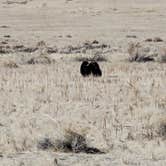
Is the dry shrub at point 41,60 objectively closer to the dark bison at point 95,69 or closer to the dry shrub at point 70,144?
the dark bison at point 95,69

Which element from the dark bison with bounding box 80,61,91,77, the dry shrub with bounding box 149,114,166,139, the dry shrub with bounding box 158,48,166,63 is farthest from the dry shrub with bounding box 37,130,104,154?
the dry shrub with bounding box 158,48,166,63

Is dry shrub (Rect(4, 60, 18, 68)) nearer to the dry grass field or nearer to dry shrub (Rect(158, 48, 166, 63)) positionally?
the dry grass field

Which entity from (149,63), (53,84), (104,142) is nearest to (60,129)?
(104,142)

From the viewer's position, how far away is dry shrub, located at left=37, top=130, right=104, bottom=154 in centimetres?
1091

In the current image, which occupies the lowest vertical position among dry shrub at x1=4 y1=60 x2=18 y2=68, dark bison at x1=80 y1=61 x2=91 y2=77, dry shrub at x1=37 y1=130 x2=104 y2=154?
dry shrub at x1=4 y1=60 x2=18 y2=68

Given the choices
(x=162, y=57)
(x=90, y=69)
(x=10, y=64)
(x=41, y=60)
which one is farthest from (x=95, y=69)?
(x=162, y=57)

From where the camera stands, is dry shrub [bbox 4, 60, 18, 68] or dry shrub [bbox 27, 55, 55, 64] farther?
A: dry shrub [bbox 27, 55, 55, 64]

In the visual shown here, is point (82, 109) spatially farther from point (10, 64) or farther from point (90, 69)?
point (10, 64)

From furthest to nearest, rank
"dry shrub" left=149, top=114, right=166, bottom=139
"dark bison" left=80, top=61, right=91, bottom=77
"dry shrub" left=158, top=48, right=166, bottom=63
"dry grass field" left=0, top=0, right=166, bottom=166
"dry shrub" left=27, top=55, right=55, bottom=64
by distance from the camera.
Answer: "dry shrub" left=27, top=55, right=55, bottom=64 → "dry shrub" left=158, top=48, right=166, bottom=63 → "dark bison" left=80, top=61, right=91, bottom=77 → "dry shrub" left=149, top=114, right=166, bottom=139 → "dry grass field" left=0, top=0, right=166, bottom=166

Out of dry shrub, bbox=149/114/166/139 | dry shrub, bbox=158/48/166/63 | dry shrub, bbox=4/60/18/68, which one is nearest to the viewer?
dry shrub, bbox=149/114/166/139

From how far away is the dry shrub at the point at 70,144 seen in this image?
429 inches

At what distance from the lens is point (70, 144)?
434 inches

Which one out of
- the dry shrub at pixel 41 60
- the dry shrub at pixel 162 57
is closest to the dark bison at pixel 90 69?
the dry shrub at pixel 41 60

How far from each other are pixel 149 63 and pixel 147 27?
2638 cm
